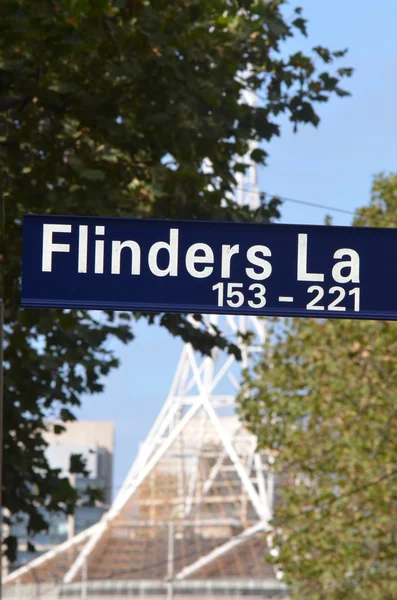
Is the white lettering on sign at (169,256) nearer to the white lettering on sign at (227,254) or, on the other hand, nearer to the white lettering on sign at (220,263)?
the white lettering on sign at (220,263)

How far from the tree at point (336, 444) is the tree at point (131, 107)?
8.41 m

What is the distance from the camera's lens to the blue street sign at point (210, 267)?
6418 mm

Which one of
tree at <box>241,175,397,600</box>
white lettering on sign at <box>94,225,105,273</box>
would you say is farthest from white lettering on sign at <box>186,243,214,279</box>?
tree at <box>241,175,397,600</box>

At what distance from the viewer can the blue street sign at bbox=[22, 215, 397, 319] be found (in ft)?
21.1

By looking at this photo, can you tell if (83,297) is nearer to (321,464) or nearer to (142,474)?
(321,464)

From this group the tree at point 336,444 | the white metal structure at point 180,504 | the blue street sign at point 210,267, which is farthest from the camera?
the white metal structure at point 180,504

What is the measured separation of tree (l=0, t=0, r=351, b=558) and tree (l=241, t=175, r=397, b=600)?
8414mm

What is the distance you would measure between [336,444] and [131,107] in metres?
12.0

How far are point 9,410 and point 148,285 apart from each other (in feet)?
38.0

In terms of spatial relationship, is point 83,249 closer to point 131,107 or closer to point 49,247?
point 49,247

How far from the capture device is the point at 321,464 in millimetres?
25594

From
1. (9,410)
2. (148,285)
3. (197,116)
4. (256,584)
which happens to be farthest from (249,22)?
(256,584)

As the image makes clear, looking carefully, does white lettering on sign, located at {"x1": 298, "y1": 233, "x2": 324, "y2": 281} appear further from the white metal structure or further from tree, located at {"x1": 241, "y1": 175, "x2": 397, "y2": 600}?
the white metal structure

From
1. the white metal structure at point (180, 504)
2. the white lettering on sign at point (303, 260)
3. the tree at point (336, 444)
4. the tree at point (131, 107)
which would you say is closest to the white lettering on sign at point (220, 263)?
the white lettering on sign at point (303, 260)
